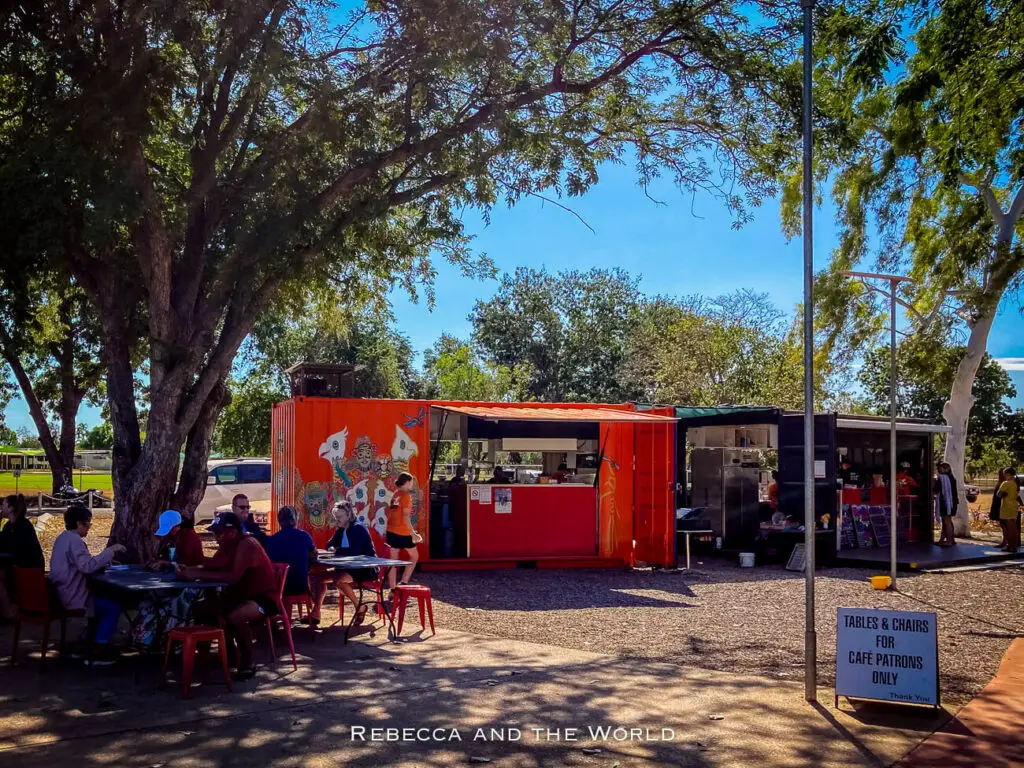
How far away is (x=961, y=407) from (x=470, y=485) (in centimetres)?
1248

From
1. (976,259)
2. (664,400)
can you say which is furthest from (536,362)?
(976,259)

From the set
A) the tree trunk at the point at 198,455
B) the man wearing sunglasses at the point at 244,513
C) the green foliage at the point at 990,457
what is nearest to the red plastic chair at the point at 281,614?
the man wearing sunglasses at the point at 244,513

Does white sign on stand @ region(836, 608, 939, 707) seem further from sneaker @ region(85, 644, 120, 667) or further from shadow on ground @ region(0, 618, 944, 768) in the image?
sneaker @ region(85, 644, 120, 667)

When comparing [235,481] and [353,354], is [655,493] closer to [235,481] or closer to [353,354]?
[235,481]

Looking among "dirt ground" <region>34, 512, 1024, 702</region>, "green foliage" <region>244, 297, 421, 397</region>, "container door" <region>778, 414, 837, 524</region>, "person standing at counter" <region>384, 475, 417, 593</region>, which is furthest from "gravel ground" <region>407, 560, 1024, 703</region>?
"green foliage" <region>244, 297, 421, 397</region>

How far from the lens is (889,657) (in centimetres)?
681

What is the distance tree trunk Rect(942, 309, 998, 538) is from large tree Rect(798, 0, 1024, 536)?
0.03 meters

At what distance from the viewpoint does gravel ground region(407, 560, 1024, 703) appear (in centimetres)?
888

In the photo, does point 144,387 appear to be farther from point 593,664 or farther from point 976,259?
point 976,259

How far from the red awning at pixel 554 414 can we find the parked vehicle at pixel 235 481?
1058 centimetres

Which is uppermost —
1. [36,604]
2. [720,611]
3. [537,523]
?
[537,523]

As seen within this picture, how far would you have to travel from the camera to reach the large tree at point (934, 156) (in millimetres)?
10781

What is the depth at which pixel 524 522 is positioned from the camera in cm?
1567

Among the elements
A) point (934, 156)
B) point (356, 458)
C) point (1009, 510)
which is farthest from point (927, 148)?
point (356, 458)
